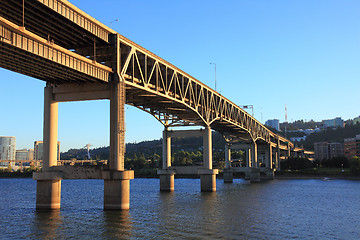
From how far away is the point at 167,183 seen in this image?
278ft

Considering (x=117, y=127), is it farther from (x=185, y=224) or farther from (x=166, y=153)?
(x=166, y=153)

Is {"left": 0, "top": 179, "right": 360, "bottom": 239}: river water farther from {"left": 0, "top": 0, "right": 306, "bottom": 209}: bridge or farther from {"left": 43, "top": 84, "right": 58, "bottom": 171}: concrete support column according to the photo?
{"left": 43, "top": 84, "right": 58, "bottom": 171}: concrete support column

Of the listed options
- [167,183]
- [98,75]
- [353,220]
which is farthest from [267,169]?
[98,75]

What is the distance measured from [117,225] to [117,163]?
8656 millimetres

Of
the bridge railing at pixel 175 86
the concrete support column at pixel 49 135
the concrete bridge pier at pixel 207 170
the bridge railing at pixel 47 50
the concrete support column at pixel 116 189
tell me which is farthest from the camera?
the concrete bridge pier at pixel 207 170

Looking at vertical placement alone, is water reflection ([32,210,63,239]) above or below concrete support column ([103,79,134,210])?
below

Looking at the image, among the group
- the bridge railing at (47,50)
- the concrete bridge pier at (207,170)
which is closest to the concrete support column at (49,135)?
the bridge railing at (47,50)

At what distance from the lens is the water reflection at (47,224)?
3141cm

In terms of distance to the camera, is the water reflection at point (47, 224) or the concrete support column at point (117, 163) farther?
the concrete support column at point (117, 163)

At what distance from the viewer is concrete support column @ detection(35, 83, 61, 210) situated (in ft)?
141

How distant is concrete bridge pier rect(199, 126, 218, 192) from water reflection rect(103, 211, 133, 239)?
40315 millimetres

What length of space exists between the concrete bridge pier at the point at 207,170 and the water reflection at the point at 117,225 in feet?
132

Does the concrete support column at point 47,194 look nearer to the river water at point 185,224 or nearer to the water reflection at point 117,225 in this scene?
the river water at point 185,224

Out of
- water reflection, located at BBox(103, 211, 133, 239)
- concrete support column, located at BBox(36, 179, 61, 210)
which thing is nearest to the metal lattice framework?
concrete support column, located at BBox(36, 179, 61, 210)
